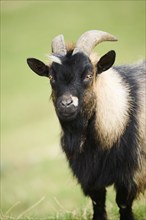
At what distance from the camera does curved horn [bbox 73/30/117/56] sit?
8.52 m

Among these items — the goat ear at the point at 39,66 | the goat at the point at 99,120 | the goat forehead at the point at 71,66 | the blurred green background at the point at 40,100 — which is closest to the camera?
the goat forehead at the point at 71,66

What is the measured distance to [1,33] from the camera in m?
49.4

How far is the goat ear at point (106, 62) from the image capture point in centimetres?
857

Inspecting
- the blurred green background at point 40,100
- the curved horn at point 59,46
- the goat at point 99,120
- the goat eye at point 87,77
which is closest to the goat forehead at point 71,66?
the goat at point 99,120

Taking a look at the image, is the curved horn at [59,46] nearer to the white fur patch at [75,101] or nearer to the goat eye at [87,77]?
the goat eye at [87,77]

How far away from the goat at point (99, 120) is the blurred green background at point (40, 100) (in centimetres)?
71

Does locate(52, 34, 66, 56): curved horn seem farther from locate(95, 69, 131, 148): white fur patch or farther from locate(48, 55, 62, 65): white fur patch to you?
locate(95, 69, 131, 148): white fur patch

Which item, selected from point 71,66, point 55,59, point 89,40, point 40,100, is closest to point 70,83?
point 71,66

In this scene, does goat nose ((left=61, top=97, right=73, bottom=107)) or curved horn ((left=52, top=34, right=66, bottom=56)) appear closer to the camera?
goat nose ((left=61, top=97, right=73, bottom=107))

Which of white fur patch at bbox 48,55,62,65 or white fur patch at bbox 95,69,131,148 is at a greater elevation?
white fur patch at bbox 48,55,62,65

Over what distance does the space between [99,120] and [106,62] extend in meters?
0.77

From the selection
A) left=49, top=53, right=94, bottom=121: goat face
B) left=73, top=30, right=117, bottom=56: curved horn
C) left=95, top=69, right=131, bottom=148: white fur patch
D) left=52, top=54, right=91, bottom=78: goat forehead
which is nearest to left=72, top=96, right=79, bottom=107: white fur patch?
left=49, top=53, right=94, bottom=121: goat face

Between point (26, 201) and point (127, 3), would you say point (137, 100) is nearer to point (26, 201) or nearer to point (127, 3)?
point (26, 201)

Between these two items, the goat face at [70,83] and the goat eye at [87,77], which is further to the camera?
the goat eye at [87,77]
